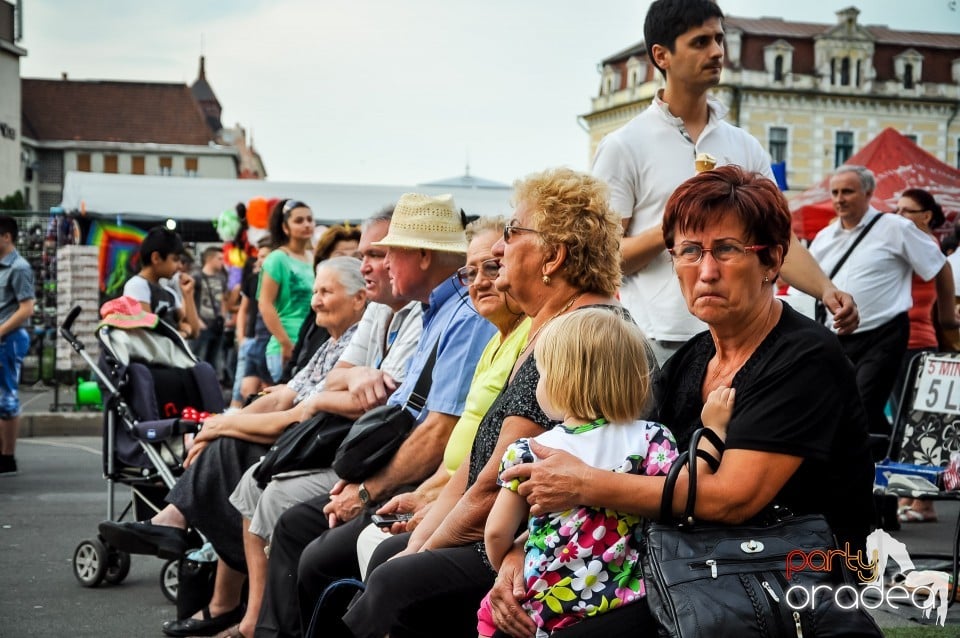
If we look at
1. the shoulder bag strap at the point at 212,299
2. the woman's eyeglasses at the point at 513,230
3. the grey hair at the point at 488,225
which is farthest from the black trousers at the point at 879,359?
the shoulder bag strap at the point at 212,299

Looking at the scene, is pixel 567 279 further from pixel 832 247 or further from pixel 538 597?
pixel 832 247

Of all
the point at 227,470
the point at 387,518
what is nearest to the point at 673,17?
the point at 387,518

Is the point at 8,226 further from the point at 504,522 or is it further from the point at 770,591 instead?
the point at 770,591

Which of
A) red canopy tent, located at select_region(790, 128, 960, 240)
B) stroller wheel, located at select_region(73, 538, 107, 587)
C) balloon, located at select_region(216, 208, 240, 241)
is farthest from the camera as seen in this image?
red canopy tent, located at select_region(790, 128, 960, 240)

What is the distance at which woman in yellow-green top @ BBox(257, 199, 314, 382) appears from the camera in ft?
31.2

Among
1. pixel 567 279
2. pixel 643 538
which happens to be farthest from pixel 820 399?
pixel 567 279

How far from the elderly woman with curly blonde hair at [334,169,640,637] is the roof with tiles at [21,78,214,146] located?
4127 inches

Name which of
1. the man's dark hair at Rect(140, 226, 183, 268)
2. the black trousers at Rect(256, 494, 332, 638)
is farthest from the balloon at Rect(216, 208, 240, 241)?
the black trousers at Rect(256, 494, 332, 638)

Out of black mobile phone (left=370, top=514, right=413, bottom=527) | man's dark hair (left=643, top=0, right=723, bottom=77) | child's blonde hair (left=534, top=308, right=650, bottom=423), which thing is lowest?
black mobile phone (left=370, top=514, right=413, bottom=527)

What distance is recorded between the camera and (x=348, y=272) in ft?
20.6

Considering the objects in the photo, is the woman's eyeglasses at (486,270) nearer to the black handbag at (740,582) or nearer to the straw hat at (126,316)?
the black handbag at (740,582)

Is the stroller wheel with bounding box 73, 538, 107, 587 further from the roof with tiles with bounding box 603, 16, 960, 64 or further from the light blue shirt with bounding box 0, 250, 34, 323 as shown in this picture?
the roof with tiles with bounding box 603, 16, 960, 64

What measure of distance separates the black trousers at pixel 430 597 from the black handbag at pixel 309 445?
1.48m

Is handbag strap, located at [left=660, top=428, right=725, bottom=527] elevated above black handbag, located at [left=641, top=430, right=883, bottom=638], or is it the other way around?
handbag strap, located at [left=660, top=428, right=725, bottom=527]
